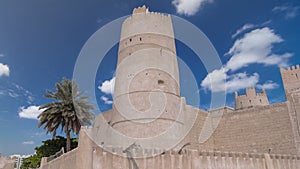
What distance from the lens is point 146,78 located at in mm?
16516

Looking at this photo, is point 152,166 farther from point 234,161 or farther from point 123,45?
point 123,45

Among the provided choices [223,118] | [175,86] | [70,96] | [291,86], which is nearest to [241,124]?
[223,118]

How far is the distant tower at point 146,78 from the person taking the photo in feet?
50.6

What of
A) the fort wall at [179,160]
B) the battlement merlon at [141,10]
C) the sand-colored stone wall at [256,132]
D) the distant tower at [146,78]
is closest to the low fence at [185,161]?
the fort wall at [179,160]

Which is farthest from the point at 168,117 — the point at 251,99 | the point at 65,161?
the point at 251,99

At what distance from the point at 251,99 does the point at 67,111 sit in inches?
Result: 1210

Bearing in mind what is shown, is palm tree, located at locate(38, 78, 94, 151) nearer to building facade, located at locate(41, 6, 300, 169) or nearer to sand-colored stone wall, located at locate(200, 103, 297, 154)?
building facade, located at locate(41, 6, 300, 169)

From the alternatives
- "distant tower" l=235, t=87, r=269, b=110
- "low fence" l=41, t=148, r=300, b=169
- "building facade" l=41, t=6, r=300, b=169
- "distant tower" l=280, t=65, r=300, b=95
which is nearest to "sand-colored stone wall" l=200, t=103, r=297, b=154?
"building facade" l=41, t=6, r=300, b=169

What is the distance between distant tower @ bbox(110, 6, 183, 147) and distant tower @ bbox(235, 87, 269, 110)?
25.9 m

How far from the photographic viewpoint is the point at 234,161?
11.7 meters

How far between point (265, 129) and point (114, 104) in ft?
33.9

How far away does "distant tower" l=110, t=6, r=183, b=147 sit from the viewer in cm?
1542

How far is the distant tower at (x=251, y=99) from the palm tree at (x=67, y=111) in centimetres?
2805

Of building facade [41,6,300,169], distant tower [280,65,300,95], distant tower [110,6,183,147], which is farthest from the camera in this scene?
distant tower [280,65,300,95]
